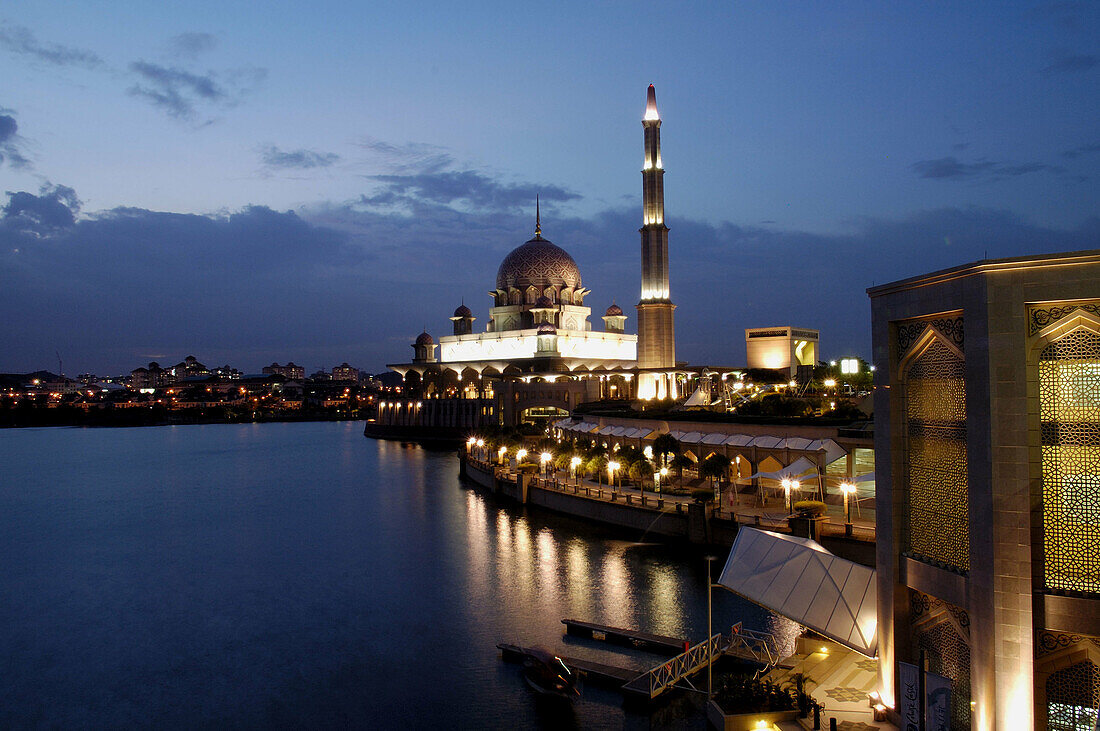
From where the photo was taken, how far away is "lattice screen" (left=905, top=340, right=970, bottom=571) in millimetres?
9273

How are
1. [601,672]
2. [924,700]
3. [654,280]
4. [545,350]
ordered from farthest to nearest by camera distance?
[545,350] < [654,280] < [601,672] < [924,700]

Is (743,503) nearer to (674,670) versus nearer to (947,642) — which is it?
(674,670)

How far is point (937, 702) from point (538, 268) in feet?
225

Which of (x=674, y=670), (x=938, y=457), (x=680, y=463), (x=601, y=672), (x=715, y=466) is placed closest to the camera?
A: (x=938, y=457)

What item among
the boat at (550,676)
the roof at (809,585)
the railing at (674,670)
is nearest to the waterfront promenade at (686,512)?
the railing at (674,670)

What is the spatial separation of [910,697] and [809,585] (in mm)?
2780

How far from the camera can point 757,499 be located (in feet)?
93.0

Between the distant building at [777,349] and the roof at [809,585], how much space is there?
4552 cm

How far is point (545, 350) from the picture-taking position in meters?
71.4

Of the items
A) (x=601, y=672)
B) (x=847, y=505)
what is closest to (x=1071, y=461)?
(x=601, y=672)

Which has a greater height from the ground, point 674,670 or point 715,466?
point 715,466

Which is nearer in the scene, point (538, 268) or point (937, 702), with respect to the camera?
point (937, 702)

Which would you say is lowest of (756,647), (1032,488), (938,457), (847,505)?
(756,647)

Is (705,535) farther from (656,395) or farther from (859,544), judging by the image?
(656,395)
